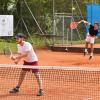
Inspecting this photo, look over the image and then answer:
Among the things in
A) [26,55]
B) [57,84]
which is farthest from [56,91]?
[26,55]

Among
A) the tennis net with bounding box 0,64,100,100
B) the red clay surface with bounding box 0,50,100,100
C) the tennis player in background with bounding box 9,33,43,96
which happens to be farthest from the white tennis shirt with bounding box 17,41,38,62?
the red clay surface with bounding box 0,50,100,100

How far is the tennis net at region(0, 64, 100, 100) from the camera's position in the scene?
9.90 meters

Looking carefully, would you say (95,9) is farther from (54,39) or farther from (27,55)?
(27,55)

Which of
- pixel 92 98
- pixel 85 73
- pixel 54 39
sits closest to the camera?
pixel 92 98

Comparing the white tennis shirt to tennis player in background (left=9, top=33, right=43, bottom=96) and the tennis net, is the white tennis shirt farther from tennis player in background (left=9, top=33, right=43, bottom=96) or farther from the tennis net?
the tennis net

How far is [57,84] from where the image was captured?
11711 millimetres

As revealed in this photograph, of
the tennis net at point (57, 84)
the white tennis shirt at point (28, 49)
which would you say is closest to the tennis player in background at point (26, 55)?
the white tennis shirt at point (28, 49)

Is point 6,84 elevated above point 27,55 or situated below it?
below

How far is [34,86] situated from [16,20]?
20.6m

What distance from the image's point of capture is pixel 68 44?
28125 millimetres

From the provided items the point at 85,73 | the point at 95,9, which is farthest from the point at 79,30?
the point at 85,73

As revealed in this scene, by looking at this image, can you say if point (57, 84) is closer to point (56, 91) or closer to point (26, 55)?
point (56, 91)

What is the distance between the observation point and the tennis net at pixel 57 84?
32.5ft

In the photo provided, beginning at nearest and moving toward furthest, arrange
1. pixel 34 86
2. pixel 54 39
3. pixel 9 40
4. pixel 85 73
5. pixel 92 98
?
pixel 92 98, pixel 34 86, pixel 85 73, pixel 54 39, pixel 9 40
